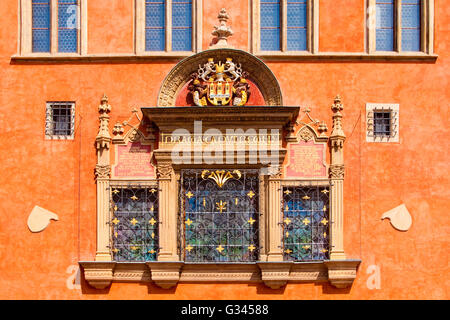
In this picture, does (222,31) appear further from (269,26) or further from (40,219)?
(40,219)

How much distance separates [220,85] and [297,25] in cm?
201

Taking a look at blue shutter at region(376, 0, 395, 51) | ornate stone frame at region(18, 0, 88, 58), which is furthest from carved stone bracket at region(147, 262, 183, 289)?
blue shutter at region(376, 0, 395, 51)

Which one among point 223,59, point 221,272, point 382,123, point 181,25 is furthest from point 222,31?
point 221,272

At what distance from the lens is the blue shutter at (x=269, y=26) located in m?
16.3

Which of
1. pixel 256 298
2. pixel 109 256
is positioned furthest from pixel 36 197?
pixel 256 298

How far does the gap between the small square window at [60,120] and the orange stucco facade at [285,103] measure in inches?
4.9

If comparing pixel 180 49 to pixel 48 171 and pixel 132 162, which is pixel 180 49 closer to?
pixel 132 162

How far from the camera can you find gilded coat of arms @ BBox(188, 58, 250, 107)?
15953mm

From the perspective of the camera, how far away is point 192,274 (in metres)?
15.8

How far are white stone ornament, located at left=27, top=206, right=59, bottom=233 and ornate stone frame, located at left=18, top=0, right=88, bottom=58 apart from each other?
10.3ft

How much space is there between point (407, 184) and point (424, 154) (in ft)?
2.22

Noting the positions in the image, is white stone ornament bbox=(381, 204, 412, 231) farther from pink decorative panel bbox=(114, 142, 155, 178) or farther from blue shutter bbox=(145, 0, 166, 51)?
blue shutter bbox=(145, 0, 166, 51)

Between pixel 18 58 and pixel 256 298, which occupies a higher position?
pixel 18 58
